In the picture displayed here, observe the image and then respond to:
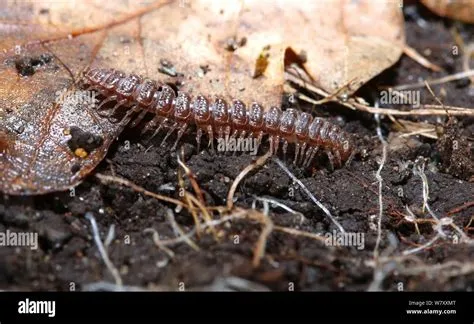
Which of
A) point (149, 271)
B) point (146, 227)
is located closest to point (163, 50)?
point (146, 227)

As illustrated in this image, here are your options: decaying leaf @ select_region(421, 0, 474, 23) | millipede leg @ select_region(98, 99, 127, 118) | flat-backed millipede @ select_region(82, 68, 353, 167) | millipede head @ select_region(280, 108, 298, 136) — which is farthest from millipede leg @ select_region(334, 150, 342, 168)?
decaying leaf @ select_region(421, 0, 474, 23)

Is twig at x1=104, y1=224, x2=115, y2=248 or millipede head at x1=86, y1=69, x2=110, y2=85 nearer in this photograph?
twig at x1=104, y1=224, x2=115, y2=248

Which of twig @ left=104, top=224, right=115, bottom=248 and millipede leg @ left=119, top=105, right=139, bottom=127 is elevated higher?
millipede leg @ left=119, top=105, right=139, bottom=127

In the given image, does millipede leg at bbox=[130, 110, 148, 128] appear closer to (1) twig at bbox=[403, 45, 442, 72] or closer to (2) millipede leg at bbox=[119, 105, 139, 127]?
(2) millipede leg at bbox=[119, 105, 139, 127]

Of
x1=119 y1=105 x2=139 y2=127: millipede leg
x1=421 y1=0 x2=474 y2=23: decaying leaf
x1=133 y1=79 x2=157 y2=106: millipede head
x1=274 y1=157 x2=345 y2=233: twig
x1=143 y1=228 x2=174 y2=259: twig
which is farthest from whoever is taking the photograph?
x1=421 y1=0 x2=474 y2=23: decaying leaf

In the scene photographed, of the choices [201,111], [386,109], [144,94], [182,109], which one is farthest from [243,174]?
[386,109]

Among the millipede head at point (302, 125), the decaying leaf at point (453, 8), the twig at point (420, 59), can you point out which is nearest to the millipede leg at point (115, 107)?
the millipede head at point (302, 125)
